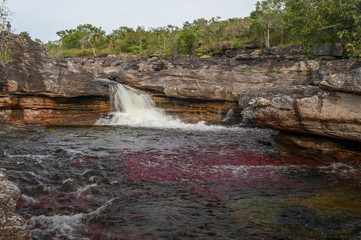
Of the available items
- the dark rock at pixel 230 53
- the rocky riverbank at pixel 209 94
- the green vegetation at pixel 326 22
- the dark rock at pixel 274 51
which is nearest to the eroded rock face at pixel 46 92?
the rocky riverbank at pixel 209 94

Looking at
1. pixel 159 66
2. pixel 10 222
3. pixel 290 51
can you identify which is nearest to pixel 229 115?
pixel 290 51

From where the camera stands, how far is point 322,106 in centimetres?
854

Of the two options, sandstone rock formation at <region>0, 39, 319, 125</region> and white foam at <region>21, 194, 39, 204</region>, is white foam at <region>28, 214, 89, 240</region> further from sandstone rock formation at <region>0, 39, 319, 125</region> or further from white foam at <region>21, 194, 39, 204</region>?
sandstone rock formation at <region>0, 39, 319, 125</region>

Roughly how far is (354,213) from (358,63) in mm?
5557

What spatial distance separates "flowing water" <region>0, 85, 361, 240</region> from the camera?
4711mm

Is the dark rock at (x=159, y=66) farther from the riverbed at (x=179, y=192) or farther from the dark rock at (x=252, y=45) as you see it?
the riverbed at (x=179, y=192)

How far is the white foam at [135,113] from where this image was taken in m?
19.0

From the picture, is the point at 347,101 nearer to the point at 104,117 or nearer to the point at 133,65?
the point at 104,117

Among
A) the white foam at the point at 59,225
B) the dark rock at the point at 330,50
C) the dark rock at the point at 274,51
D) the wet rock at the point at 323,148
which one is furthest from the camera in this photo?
the dark rock at the point at 274,51

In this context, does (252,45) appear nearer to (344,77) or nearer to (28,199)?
(344,77)

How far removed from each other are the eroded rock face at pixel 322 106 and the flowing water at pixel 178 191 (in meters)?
1.27

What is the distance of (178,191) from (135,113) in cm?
1440

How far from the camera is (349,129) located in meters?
8.14

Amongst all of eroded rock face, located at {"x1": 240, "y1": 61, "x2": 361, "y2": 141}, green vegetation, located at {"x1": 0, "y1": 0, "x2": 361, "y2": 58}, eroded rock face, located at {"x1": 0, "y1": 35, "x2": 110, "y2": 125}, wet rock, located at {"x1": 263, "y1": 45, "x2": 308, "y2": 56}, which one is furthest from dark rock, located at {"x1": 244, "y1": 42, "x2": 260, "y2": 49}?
eroded rock face, located at {"x1": 240, "y1": 61, "x2": 361, "y2": 141}
